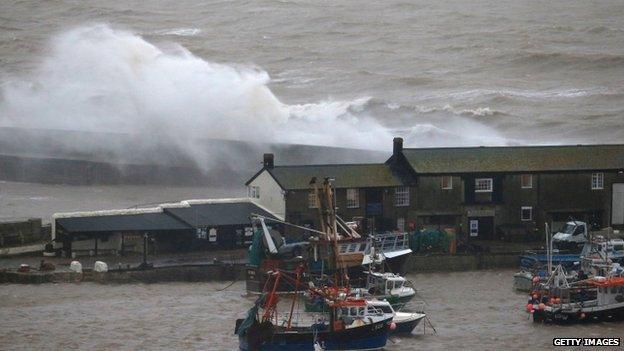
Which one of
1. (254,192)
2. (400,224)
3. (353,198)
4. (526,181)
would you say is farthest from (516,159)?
(254,192)

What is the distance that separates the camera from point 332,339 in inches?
1323

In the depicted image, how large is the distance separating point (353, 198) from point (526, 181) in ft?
15.4

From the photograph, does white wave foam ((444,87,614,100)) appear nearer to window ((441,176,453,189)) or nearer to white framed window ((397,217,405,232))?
window ((441,176,453,189))

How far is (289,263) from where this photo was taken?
40469 mm

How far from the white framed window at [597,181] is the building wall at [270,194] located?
27.6 feet

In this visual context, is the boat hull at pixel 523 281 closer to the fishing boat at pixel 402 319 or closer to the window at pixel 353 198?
the fishing boat at pixel 402 319

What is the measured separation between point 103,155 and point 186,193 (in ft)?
17.8

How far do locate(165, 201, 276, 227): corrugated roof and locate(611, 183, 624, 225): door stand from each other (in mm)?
9163

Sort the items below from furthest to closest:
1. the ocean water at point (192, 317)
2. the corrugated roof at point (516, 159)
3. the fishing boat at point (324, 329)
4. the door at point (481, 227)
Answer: the corrugated roof at point (516, 159) < the door at point (481, 227) < the ocean water at point (192, 317) < the fishing boat at point (324, 329)

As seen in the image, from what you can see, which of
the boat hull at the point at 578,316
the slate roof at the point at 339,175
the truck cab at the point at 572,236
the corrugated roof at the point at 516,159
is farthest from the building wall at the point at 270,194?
the boat hull at the point at 578,316

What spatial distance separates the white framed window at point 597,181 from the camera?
151 ft

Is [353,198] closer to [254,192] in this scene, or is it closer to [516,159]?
[254,192]

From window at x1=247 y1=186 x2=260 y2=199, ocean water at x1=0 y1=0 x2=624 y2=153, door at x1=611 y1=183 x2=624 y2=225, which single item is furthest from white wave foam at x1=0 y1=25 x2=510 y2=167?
door at x1=611 y1=183 x2=624 y2=225

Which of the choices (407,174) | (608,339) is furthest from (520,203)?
(608,339)
